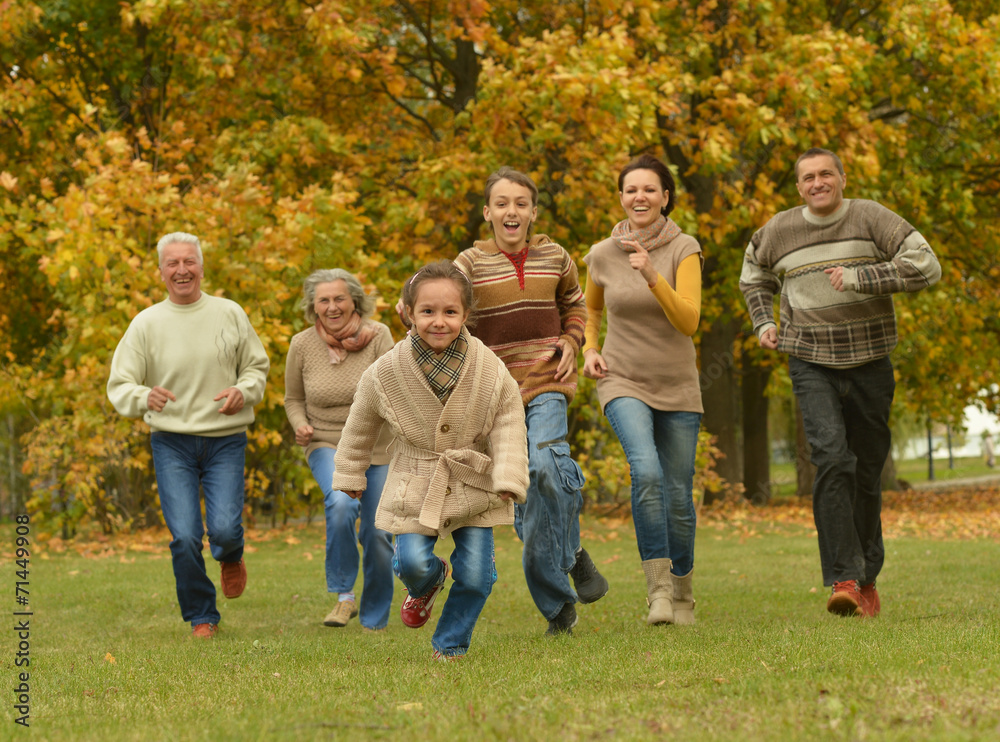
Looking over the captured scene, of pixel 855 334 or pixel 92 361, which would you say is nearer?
pixel 855 334

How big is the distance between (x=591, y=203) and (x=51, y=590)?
25.8 feet

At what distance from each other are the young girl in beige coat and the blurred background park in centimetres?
634

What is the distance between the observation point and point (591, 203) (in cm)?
1375

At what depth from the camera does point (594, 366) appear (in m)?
5.79

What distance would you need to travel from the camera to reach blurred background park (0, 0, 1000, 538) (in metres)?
12.0

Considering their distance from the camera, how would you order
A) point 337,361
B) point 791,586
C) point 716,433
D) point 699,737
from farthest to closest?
point 716,433 → point 791,586 → point 337,361 → point 699,737

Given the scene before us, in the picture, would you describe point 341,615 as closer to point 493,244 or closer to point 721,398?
A: point 493,244

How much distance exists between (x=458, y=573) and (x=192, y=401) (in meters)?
2.35

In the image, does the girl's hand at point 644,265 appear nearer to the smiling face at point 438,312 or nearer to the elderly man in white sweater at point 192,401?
the smiling face at point 438,312

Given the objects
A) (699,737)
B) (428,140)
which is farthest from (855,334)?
(428,140)

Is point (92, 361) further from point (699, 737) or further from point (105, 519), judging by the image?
point (699, 737)

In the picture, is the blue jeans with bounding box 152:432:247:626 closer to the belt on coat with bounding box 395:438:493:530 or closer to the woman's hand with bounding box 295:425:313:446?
the woman's hand with bounding box 295:425:313:446

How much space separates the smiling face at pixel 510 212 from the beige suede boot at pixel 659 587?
5.78ft

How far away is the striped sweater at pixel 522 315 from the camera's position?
5.52m
